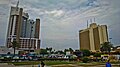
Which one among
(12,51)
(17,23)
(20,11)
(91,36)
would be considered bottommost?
(12,51)

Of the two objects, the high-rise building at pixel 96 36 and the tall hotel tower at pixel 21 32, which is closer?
the tall hotel tower at pixel 21 32

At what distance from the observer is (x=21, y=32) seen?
160250 mm

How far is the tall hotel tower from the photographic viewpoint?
15312cm

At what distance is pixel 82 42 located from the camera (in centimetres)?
18638

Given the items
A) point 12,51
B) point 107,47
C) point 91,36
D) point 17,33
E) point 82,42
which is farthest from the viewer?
point 82,42

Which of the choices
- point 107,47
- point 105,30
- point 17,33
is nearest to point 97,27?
point 105,30

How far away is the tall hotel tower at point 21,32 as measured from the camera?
15312cm

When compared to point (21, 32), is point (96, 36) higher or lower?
lower

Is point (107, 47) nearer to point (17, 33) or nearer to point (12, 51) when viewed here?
point (12, 51)

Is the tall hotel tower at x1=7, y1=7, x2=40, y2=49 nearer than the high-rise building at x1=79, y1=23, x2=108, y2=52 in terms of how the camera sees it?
Yes

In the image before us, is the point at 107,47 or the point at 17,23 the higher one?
the point at 17,23

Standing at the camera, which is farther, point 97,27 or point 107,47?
point 97,27

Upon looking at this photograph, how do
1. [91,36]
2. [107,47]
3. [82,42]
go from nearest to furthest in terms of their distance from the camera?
[107,47], [91,36], [82,42]

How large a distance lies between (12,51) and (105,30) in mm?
97127
